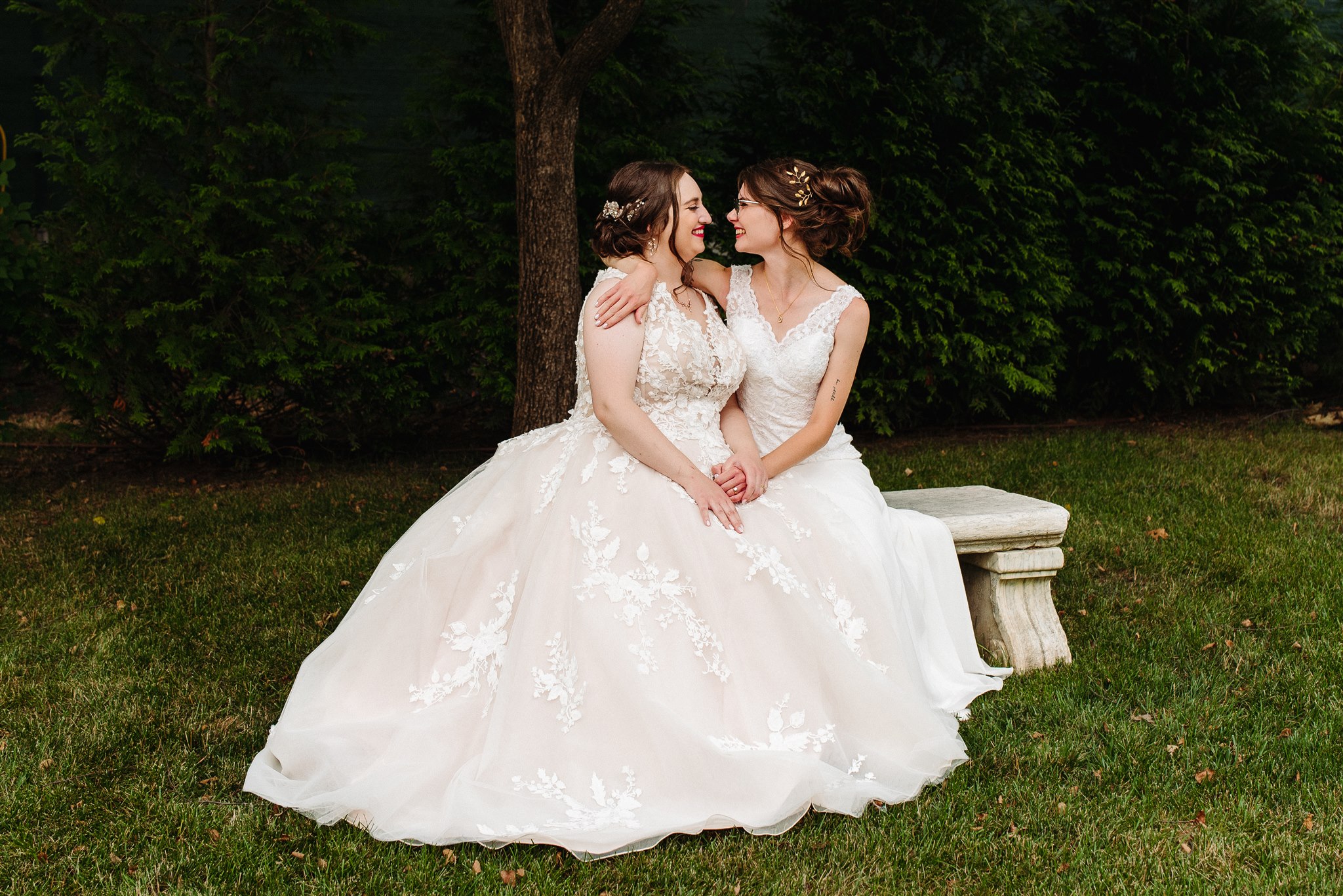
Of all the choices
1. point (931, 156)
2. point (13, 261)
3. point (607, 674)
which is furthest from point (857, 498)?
point (13, 261)

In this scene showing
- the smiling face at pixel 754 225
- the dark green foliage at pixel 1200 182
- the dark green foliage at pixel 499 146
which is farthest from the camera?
the dark green foliage at pixel 1200 182

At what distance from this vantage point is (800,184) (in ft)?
11.6

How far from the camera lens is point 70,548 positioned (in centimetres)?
510

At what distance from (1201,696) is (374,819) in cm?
271

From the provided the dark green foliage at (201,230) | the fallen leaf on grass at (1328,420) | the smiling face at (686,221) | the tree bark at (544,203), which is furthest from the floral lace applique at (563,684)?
the fallen leaf on grass at (1328,420)

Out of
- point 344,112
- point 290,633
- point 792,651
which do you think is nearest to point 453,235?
point 344,112

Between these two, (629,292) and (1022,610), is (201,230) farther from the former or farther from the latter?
(1022,610)

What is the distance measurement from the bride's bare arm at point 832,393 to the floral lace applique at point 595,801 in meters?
1.22

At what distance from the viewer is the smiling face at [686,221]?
3176 millimetres

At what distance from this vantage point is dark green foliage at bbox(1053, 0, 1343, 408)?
7.38m

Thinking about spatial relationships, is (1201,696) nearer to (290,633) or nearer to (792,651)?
(792,651)

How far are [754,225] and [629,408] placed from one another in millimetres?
920

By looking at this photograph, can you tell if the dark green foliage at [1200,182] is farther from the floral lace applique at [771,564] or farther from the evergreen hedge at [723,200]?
the floral lace applique at [771,564]

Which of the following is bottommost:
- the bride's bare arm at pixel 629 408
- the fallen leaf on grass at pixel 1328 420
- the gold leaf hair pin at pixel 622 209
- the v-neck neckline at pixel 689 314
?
the fallen leaf on grass at pixel 1328 420
